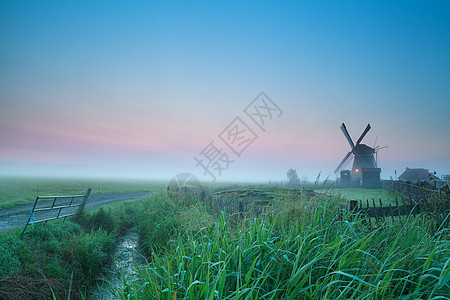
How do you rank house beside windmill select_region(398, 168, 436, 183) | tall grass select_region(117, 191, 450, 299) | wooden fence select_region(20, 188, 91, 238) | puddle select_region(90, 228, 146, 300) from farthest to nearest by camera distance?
1. house beside windmill select_region(398, 168, 436, 183)
2. wooden fence select_region(20, 188, 91, 238)
3. puddle select_region(90, 228, 146, 300)
4. tall grass select_region(117, 191, 450, 299)

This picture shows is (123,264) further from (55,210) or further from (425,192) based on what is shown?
(425,192)

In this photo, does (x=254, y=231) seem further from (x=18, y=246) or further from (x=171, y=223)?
(x=18, y=246)

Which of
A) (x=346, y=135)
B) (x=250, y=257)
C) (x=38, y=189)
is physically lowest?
(x=38, y=189)

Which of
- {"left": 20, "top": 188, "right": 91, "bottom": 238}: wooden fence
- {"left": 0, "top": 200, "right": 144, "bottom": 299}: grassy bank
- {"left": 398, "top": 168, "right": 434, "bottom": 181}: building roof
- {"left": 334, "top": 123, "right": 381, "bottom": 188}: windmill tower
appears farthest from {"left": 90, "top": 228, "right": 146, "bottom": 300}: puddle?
{"left": 398, "top": 168, "right": 434, "bottom": 181}: building roof

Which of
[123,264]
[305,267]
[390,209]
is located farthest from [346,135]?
[305,267]

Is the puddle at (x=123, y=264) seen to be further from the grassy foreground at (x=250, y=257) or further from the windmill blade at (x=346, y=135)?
the windmill blade at (x=346, y=135)

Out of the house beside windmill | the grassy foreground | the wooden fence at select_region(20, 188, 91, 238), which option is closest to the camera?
the grassy foreground

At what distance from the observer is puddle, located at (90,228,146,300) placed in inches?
210

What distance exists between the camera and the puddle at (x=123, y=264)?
5341mm

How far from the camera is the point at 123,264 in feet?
22.3

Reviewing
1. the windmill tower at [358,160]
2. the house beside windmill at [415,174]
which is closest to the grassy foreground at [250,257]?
the windmill tower at [358,160]

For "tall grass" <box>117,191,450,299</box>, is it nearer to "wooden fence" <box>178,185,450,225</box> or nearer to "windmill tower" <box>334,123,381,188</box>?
"wooden fence" <box>178,185,450,225</box>

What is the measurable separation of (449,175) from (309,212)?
141ft

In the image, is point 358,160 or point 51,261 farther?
point 358,160
